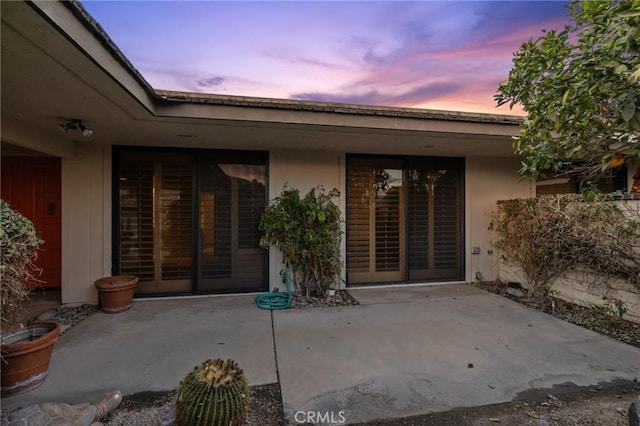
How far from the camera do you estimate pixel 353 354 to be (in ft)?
9.77

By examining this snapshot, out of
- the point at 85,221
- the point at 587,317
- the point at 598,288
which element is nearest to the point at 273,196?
the point at 85,221

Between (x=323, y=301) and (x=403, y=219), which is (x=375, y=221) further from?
(x=323, y=301)

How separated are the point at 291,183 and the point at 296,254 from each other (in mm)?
1238

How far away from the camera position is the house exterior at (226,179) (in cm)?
352

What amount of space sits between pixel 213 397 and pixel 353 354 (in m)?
1.57

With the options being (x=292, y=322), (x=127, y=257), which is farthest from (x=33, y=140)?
(x=292, y=322)

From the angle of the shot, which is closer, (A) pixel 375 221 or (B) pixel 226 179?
(B) pixel 226 179

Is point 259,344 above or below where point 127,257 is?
below

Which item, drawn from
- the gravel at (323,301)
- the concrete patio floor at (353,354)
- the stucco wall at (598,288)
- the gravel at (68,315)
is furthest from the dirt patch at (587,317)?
the gravel at (68,315)

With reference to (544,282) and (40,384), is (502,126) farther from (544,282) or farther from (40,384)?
(40,384)

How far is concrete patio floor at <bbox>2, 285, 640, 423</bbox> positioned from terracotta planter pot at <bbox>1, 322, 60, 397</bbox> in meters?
0.09

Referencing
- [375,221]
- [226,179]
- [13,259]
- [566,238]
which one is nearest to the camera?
[13,259]

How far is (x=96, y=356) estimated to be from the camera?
2.96 meters

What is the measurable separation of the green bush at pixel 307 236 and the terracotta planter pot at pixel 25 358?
284 centimetres
